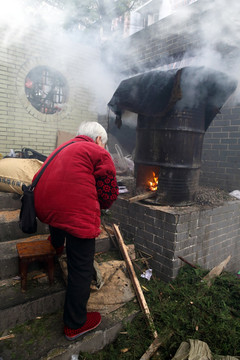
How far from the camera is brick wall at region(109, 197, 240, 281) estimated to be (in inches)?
142

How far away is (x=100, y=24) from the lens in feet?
24.1

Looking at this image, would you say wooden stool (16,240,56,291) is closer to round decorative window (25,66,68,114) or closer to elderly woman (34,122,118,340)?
elderly woman (34,122,118,340)

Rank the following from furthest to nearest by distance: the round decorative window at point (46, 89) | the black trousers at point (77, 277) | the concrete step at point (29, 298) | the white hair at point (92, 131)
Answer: the round decorative window at point (46, 89), the white hair at point (92, 131), the concrete step at point (29, 298), the black trousers at point (77, 277)

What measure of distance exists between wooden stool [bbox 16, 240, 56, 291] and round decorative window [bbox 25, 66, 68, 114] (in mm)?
5680

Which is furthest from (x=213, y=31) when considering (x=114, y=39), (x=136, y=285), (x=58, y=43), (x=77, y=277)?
(x=77, y=277)

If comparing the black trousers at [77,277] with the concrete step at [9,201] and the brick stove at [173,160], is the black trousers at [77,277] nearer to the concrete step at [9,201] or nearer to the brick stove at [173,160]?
the brick stove at [173,160]

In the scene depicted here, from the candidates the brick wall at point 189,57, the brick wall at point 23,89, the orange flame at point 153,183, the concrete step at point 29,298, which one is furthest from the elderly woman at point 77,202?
the brick wall at point 23,89

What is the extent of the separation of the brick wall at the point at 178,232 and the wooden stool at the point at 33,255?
66.0 inches

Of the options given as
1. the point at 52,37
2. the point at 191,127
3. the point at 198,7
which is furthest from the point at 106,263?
the point at 52,37

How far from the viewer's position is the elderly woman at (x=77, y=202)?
7.36ft

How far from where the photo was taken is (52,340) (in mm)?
2373

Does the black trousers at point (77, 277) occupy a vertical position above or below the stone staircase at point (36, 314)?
above

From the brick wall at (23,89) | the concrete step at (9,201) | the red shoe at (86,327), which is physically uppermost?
the brick wall at (23,89)

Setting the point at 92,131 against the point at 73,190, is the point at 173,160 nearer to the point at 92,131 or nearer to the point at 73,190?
the point at 92,131
